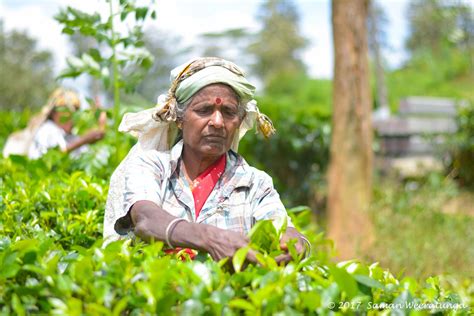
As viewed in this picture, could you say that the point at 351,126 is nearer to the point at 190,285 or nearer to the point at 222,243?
the point at 222,243

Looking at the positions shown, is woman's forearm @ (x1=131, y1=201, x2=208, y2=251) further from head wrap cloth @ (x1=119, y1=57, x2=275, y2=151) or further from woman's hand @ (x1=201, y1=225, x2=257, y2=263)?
head wrap cloth @ (x1=119, y1=57, x2=275, y2=151)

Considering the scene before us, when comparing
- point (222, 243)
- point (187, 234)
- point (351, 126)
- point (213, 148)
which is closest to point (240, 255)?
point (222, 243)

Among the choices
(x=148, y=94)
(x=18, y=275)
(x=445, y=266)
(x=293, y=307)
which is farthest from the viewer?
(x=148, y=94)

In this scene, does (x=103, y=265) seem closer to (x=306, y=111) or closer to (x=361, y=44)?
(x=361, y=44)

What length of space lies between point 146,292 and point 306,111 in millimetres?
8279

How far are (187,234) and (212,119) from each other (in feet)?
1.88

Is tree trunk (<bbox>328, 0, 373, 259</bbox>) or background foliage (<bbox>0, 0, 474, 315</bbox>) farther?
tree trunk (<bbox>328, 0, 373, 259</bbox>)

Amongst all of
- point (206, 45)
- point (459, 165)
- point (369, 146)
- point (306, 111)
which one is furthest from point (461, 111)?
point (206, 45)

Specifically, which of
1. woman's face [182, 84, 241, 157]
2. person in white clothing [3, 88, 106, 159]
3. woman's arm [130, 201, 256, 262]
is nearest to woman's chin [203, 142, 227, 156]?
woman's face [182, 84, 241, 157]

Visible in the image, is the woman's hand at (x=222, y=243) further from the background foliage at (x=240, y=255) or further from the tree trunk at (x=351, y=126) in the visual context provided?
the tree trunk at (x=351, y=126)

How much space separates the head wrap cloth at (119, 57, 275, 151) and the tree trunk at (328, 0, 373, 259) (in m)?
4.03

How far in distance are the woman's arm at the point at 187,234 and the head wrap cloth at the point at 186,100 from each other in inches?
19.6

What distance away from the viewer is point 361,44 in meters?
6.78

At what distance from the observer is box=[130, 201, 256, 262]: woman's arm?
202 centimetres
